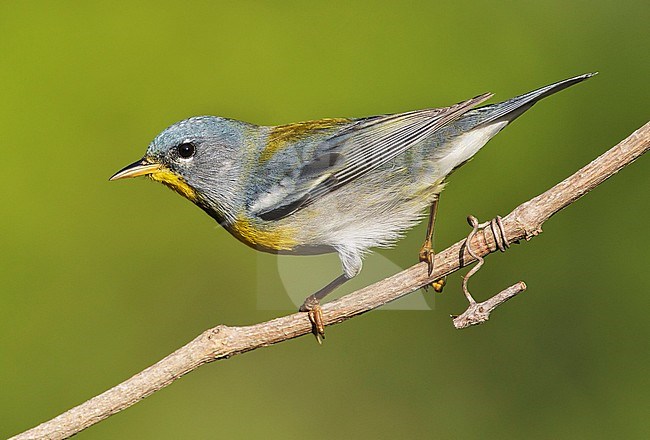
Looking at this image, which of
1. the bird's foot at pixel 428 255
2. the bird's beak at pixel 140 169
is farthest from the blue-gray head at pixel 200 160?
the bird's foot at pixel 428 255

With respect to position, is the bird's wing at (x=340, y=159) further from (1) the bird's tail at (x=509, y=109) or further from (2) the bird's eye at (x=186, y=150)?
(2) the bird's eye at (x=186, y=150)

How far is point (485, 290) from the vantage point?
9.39 ft

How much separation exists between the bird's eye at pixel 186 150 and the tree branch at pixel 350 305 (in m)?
0.37

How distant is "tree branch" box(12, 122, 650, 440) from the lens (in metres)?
1.46

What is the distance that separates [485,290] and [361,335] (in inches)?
19.0

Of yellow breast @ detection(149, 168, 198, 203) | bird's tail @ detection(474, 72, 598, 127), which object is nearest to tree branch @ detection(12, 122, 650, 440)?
bird's tail @ detection(474, 72, 598, 127)

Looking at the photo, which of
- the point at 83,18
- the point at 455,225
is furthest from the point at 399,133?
the point at 83,18

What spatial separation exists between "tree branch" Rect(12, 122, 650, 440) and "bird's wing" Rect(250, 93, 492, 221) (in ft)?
1.12

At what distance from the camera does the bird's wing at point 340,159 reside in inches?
75.0

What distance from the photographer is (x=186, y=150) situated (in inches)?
69.1

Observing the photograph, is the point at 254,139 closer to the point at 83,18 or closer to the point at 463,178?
the point at 463,178

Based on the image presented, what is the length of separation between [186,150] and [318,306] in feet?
1.41

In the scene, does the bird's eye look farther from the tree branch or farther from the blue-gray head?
the tree branch

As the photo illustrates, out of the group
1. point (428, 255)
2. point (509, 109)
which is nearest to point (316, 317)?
point (428, 255)
